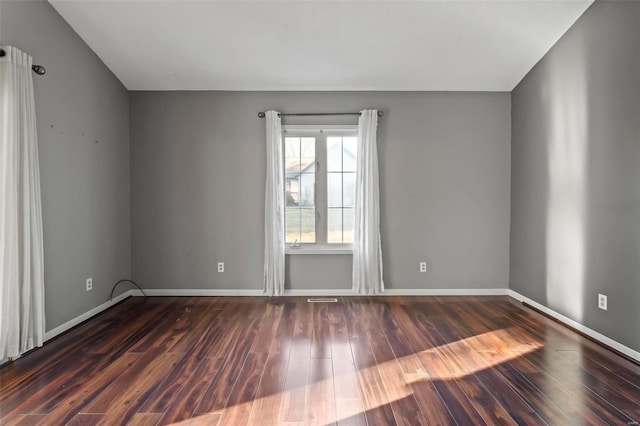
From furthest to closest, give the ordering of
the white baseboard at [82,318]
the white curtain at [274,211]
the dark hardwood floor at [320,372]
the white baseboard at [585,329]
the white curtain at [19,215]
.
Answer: the white curtain at [274,211] → the white baseboard at [82,318] → the white baseboard at [585,329] → the white curtain at [19,215] → the dark hardwood floor at [320,372]

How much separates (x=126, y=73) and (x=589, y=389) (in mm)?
4827

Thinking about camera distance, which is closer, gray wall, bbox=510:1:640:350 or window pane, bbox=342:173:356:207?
gray wall, bbox=510:1:640:350

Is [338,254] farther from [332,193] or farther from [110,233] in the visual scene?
[110,233]

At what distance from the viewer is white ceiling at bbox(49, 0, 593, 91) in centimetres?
311

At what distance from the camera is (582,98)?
3188mm

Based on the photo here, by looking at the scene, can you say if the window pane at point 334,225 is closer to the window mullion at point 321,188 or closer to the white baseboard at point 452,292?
the window mullion at point 321,188

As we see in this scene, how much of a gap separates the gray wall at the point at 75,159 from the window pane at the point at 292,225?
6.14 ft

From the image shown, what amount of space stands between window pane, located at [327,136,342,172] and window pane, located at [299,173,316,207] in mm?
247

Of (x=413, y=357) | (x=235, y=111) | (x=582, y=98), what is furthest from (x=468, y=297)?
(x=235, y=111)

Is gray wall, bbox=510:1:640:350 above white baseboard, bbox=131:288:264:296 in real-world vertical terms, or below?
above

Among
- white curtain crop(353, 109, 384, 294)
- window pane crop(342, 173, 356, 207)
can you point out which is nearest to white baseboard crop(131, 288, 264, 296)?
white curtain crop(353, 109, 384, 294)

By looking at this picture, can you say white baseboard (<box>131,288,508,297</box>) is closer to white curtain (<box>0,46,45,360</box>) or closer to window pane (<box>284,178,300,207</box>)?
window pane (<box>284,178,300,207</box>)

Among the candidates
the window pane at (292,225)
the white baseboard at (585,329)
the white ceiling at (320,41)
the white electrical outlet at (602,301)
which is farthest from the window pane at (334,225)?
the white electrical outlet at (602,301)

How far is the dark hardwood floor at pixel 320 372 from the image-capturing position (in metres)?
1.94
